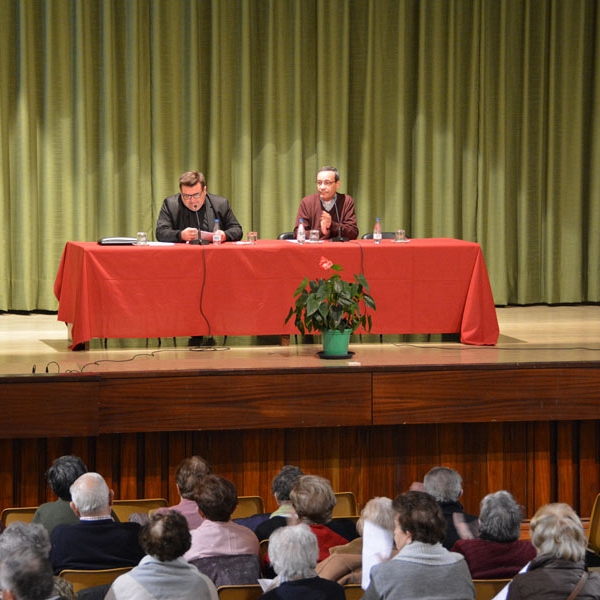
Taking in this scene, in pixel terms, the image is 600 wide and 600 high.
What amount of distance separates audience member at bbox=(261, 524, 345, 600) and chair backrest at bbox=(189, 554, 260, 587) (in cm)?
39

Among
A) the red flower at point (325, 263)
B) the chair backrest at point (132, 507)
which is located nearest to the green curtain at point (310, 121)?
the red flower at point (325, 263)

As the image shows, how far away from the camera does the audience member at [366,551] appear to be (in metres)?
3.13

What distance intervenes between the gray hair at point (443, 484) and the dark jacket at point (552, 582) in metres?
0.86

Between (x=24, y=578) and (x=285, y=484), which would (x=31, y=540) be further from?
(x=285, y=484)

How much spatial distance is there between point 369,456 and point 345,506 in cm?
102

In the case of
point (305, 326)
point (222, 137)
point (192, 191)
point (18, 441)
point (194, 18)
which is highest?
point (194, 18)

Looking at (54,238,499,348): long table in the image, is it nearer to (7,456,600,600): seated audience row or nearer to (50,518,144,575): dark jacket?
(7,456,600,600): seated audience row

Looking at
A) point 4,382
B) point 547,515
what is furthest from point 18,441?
point 547,515

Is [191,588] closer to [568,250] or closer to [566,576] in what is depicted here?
[566,576]

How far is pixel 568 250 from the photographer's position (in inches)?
384

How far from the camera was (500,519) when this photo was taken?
329cm

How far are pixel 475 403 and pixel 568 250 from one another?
4.89 m

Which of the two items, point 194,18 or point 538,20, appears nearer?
point 194,18

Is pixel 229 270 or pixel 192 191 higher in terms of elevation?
pixel 192 191
